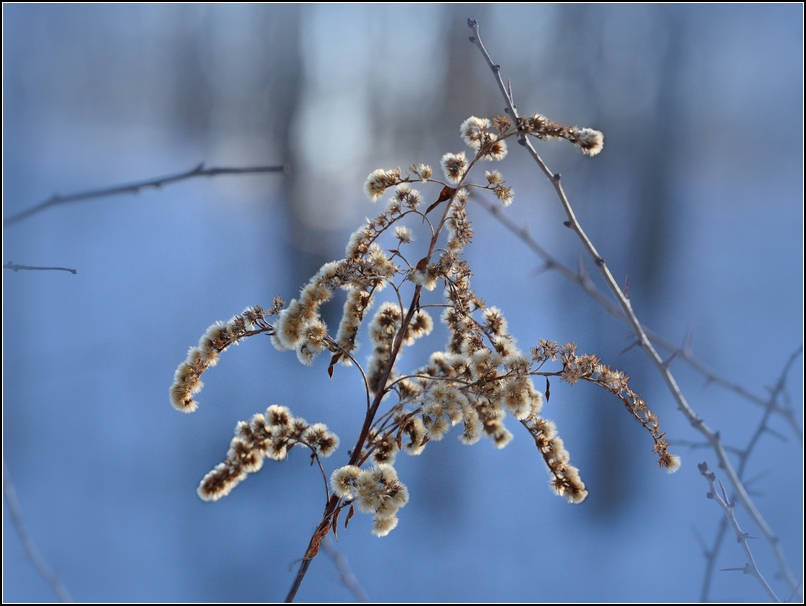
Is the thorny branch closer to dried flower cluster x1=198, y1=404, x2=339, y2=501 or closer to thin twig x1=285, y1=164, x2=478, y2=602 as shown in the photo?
thin twig x1=285, y1=164, x2=478, y2=602

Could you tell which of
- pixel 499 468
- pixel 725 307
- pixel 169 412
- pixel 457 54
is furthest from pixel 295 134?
pixel 725 307

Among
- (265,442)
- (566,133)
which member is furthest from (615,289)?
(265,442)

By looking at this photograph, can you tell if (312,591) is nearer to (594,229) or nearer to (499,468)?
(499,468)

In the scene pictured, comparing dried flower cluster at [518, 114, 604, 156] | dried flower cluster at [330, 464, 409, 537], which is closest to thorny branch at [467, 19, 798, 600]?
dried flower cluster at [518, 114, 604, 156]

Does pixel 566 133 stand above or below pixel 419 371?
above

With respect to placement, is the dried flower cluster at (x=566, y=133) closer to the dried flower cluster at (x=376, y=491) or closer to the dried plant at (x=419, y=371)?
the dried plant at (x=419, y=371)

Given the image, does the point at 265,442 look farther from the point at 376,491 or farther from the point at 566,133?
the point at 566,133

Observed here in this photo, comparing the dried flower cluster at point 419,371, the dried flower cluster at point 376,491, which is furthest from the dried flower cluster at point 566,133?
the dried flower cluster at point 376,491

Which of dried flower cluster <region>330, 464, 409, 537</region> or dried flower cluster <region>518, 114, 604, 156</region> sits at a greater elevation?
dried flower cluster <region>518, 114, 604, 156</region>
